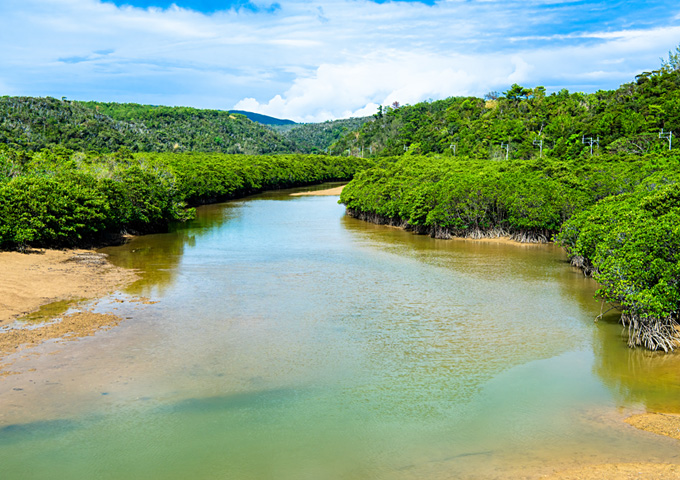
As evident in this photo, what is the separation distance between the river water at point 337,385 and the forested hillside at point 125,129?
264 feet

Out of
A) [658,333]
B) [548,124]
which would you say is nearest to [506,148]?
[548,124]

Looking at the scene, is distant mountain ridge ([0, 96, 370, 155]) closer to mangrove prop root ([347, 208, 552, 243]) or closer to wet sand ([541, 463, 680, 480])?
mangrove prop root ([347, 208, 552, 243])

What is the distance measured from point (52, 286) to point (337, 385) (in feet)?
48.8


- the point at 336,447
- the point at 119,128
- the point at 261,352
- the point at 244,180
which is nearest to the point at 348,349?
the point at 261,352

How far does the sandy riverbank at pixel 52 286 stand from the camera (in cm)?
1831

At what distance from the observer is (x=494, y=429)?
12297mm

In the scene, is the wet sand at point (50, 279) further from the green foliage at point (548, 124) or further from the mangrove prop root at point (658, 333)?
the green foliage at point (548, 124)

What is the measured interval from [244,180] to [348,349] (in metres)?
74.9

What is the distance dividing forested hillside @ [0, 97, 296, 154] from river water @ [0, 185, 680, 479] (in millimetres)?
80320

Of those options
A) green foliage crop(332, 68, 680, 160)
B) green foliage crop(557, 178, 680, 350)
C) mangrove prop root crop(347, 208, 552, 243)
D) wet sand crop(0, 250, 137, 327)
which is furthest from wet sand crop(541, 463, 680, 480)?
green foliage crop(332, 68, 680, 160)

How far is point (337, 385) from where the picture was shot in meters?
14.7

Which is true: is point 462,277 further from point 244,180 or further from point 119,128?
point 119,128

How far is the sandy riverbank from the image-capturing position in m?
18.3

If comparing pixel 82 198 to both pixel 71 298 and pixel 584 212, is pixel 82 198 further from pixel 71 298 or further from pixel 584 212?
pixel 584 212
